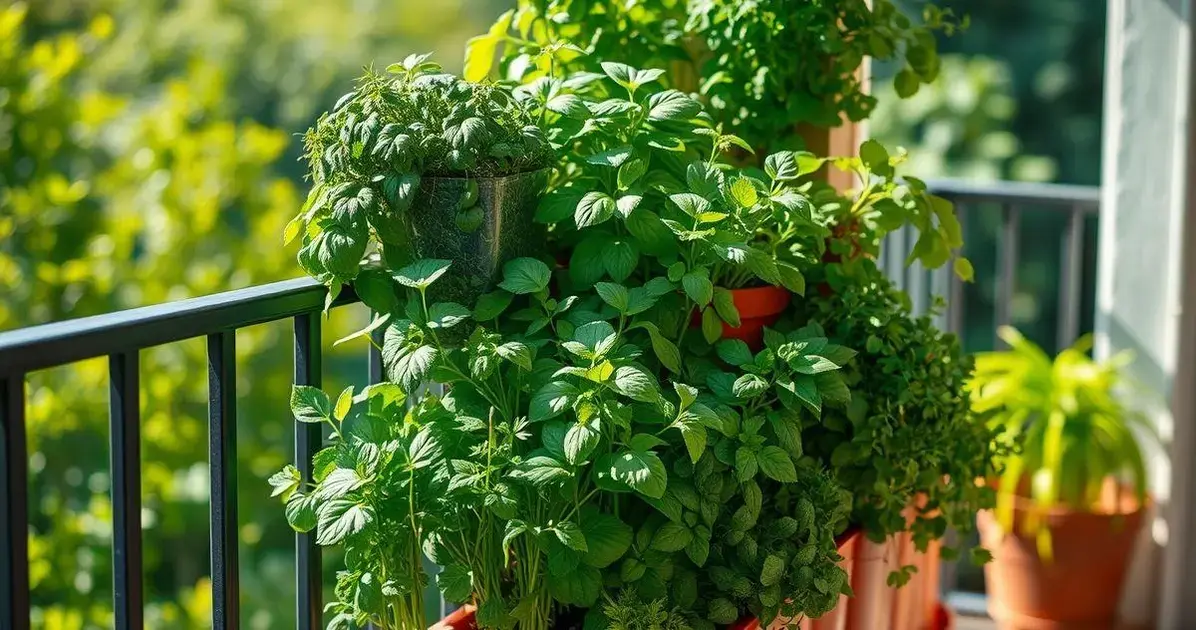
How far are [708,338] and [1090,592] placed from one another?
5.67 ft

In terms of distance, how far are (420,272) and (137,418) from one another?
14.3 inches

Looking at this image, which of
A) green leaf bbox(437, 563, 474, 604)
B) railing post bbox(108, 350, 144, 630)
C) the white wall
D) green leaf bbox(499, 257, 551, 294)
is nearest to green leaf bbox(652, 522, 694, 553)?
green leaf bbox(437, 563, 474, 604)

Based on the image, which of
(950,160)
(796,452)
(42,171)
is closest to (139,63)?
(42,171)

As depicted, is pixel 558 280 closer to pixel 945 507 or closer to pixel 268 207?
pixel 945 507

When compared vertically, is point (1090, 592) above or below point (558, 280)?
below

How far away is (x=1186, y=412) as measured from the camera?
115 inches

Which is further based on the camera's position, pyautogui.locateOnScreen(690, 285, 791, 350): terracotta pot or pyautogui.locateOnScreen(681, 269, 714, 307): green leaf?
pyautogui.locateOnScreen(690, 285, 791, 350): terracotta pot

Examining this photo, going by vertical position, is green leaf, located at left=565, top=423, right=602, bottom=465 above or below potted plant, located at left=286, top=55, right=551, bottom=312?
below

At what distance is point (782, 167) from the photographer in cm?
169

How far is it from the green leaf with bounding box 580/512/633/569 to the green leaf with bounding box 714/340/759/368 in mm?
269

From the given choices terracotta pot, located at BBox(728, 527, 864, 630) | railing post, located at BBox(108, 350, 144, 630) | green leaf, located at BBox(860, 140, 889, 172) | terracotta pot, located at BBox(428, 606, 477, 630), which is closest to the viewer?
A: railing post, located at BBox(108, 350, 144, 630)

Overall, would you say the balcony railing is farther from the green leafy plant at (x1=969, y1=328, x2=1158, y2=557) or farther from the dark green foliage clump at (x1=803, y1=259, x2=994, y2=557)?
the green leafy plant at (x1=969, y1=328, x2=1158, y2=557)

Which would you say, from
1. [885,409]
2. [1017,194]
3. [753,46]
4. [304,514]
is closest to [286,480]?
[304,514]

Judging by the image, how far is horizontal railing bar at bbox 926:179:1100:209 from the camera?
303 cm
